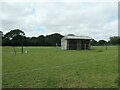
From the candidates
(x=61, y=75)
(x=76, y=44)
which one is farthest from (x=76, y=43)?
(x=61, y=75)

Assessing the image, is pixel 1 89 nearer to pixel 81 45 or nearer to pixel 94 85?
pixel 94 85

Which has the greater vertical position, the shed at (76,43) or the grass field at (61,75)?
the shed at (76,43)

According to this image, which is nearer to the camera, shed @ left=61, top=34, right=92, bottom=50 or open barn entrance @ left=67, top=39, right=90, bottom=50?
shed @ left=61, top=34, right=92, bottom=50

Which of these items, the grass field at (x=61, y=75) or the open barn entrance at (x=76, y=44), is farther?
the open barn entrance at (x=76, y=44)

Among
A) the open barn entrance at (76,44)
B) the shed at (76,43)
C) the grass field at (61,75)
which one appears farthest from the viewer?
the open barn entrance at (76,44)

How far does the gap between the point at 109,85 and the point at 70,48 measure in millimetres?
33713

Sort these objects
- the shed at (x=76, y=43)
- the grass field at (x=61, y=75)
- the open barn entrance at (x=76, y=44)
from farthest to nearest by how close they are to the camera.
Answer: the open barn entrance at (x=76, y=44), the shed at (x=76, y=43), the grass field at (x=61, y=75)

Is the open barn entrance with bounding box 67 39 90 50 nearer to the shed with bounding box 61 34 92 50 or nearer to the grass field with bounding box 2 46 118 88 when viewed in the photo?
the shed with bounding box 61 34 92 50

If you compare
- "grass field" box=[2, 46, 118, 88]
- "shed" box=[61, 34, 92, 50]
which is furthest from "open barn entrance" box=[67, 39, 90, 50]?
"grass field" box=[2, 46, 118, 88]

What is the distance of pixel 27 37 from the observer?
73062 millimetres

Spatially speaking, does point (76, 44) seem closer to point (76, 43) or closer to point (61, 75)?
point (76, 43)

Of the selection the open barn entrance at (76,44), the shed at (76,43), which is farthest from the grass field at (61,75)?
the open barn entrance at (76,44)

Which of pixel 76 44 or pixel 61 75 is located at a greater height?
pixel 76 44

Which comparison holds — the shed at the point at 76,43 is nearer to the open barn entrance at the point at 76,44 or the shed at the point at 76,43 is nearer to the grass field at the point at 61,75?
the open barn entrance at the point at 76,44
